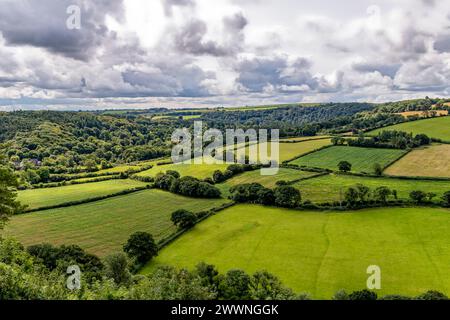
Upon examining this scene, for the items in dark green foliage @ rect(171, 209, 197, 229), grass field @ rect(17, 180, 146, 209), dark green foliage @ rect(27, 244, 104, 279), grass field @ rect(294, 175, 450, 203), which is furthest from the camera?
grass field @ rect(17, 180, 146, 209)

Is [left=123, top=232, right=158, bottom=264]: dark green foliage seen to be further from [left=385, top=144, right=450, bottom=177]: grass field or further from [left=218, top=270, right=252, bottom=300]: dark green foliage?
[left=385, top=144, right=450, bottom=177]: grass field

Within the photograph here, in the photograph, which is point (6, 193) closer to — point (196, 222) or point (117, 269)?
point (117, 269)

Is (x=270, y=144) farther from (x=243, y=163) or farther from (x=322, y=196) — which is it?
(x=322, y=196)

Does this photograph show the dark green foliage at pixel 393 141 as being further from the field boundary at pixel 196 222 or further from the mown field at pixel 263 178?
the field boundary at pixel 196 222

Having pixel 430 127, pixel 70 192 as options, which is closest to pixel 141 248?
pixel 70 192

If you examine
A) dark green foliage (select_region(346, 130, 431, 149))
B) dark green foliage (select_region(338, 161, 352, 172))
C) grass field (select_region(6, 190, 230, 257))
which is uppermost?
dark green foliage (select_region(346, 130, 431, 149))

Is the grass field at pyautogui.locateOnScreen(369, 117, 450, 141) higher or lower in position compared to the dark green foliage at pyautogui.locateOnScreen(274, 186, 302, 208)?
higher

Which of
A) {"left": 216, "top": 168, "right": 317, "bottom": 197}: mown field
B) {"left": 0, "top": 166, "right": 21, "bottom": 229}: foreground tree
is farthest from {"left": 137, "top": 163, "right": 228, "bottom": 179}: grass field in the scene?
{"left": 0, "top": 166, "right": 21, "bottom": 229}: foreground tree
